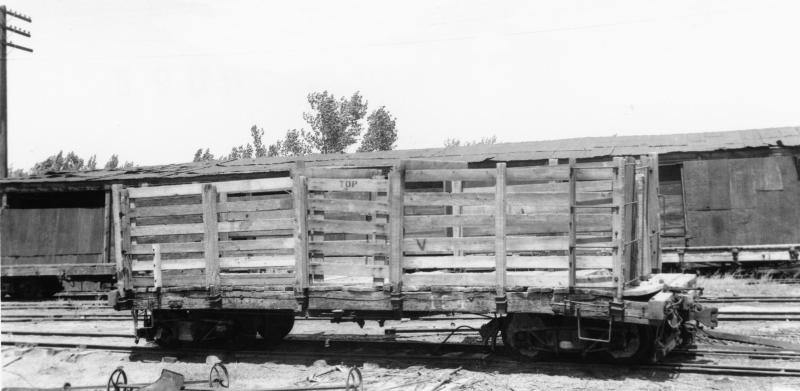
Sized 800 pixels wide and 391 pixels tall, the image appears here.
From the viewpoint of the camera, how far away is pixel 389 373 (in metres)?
7.71

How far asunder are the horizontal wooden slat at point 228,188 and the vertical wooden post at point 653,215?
4132 mm

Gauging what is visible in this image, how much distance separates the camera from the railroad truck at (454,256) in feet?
23.4

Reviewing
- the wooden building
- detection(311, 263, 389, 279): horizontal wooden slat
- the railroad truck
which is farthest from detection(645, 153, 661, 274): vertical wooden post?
the wooden building

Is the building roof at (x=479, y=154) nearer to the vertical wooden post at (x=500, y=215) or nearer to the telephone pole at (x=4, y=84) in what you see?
the telephone pole at (x=4, y=84)

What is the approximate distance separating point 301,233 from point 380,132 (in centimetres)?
4343

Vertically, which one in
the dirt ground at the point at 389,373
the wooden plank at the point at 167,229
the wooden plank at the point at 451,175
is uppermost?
the wooden plank at the point at 451,175

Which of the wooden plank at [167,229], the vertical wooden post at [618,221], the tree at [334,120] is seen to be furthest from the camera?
the tree at [334,120]

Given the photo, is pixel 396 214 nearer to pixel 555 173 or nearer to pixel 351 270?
pixel 351 270

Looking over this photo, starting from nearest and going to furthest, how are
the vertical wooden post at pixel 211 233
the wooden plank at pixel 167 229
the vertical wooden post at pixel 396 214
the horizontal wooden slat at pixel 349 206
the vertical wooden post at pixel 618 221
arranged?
the vertical wooden post at pixel 618 221
the vertical wooden post at pixel 396 214
the horizontal wooden slat at pixel 349 206
the vertical wooden post at pixel 211 233
the wooden plank at pixel 167 229

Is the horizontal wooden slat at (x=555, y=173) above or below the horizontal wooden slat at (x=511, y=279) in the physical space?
above

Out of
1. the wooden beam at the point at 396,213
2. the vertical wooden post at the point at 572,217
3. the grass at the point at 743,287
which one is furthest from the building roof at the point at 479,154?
the wooden beam at the point at 396,213

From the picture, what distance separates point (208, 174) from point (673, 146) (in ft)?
38.9

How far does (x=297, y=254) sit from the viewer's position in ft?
26.1

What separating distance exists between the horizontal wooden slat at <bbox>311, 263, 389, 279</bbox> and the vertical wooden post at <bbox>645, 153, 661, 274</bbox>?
3010mm
